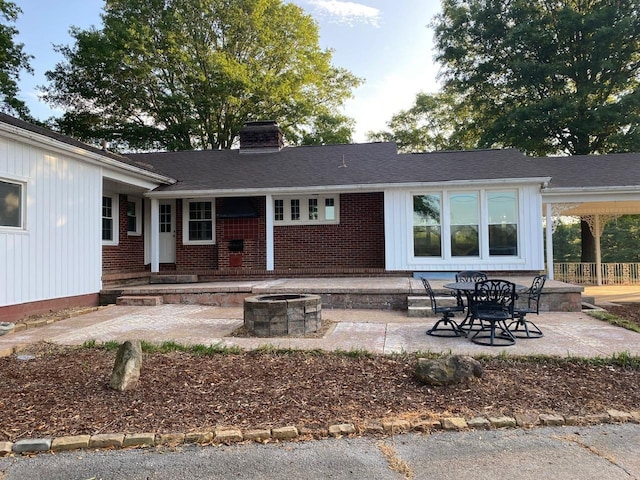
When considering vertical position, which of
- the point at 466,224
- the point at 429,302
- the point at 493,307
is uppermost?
the point at 466,224

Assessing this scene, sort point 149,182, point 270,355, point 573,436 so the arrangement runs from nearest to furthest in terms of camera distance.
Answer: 1. point 573,436
2. point 270,355
3. point 149,182

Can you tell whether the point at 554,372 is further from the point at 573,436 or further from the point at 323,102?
the point at 323,102

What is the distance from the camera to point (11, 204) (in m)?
7.36

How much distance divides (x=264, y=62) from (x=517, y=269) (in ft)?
72.1

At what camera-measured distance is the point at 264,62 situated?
26.9m

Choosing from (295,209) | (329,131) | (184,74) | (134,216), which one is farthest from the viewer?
(329,131)

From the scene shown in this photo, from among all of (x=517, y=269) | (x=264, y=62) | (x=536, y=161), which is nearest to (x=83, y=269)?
(x=517, y=269)

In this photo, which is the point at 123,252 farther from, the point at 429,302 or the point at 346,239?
the point at 429,302

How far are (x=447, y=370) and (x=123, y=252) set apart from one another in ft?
33.4

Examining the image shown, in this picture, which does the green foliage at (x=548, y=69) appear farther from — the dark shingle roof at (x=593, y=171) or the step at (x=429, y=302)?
the step at (x=429, y=302)

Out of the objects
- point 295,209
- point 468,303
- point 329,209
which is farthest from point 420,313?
point 295,209

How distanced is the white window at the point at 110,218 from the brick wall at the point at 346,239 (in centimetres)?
462

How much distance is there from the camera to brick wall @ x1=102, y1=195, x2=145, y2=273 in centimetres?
1109

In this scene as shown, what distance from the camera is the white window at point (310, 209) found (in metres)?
12.8
